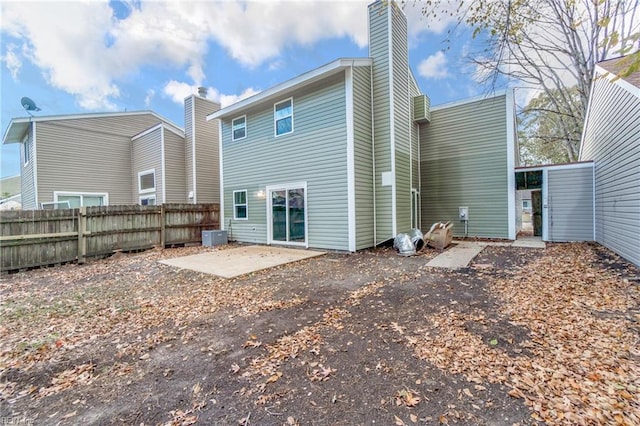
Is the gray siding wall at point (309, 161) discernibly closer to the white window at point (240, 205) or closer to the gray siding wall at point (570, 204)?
the white window at point (240, 205)

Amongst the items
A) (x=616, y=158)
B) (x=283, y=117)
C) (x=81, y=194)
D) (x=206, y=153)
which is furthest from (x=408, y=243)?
(x=81, y=194)

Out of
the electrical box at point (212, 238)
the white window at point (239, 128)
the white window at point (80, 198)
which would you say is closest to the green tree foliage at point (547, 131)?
the white window at point (239, 128)

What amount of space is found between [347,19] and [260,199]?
291 inches

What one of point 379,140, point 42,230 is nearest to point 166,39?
point 42,230

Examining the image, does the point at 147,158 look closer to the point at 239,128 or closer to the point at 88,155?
the point at 88,155

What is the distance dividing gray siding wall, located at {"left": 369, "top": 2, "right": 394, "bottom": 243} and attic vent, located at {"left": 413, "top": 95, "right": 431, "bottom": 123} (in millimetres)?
2940

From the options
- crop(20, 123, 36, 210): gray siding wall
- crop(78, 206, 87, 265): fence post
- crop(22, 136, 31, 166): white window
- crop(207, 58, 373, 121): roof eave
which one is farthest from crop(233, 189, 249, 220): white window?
crop(22, 136, 31, 166): white window

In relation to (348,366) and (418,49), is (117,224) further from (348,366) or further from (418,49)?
(418,49)

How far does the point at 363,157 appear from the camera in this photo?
28.9ft

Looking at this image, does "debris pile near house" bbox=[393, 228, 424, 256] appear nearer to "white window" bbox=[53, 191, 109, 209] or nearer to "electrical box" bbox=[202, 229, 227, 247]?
"electrical box" bbox=[202, 229, 227, 247]

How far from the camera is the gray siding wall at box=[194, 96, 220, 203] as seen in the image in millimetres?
13984

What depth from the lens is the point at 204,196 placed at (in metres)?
14.1

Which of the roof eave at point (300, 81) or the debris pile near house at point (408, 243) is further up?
the roof eave at point (300, 81)

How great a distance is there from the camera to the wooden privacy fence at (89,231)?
22.2 ft
